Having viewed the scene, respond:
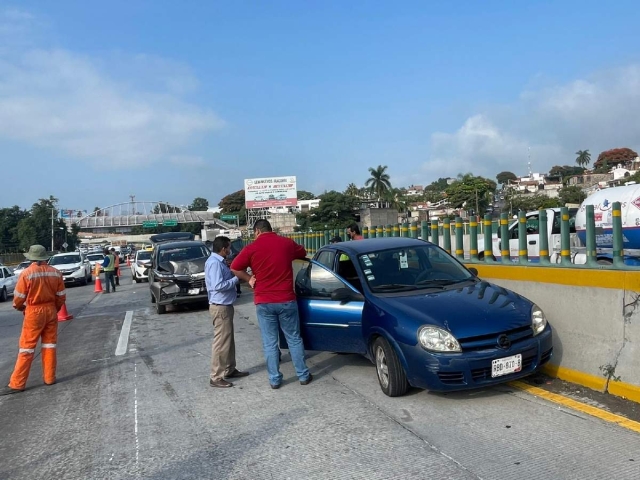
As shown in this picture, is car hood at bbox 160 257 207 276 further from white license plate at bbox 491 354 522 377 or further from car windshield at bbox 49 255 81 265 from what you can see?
car windshield at bbox 49 255 81 265

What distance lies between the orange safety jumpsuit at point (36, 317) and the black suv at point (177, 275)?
21.3ft

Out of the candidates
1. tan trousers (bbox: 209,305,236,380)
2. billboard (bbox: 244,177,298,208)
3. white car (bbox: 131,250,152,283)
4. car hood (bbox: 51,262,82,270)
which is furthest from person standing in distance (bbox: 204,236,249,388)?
billboard (bbox: 244,177,298,208)

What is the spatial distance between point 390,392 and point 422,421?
0.69 metres

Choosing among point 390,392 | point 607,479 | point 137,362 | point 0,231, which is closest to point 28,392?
point 137,362

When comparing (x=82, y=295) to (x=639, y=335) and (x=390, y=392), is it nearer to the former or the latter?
(x=390, y=392)

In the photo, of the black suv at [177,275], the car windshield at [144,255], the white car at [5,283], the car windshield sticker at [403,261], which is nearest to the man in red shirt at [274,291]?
the car windshield sticker at [403,261]

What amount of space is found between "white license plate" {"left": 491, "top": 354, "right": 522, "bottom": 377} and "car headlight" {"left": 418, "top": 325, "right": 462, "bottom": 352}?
35 cm

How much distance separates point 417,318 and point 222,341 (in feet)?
8.30

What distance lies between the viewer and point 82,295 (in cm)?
2230

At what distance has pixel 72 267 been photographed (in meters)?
27.6

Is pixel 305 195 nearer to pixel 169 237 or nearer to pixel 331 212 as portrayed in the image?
pixel 331 212

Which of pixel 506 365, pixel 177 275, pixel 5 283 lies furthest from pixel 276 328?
pixel 5 283

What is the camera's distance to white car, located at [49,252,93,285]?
89.7 feet

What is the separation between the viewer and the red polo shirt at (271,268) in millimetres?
6383
